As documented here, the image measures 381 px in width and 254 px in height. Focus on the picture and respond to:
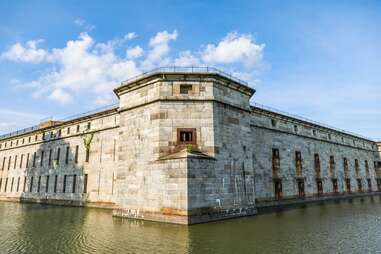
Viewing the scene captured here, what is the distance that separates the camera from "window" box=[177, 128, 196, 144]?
17672 millimetres

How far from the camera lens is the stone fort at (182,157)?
16719mm

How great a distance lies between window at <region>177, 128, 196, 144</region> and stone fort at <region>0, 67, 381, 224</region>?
0.23 feet

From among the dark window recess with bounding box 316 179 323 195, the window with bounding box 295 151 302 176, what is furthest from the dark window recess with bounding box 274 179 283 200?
the dark window recess with bounding box 316 179 323 195

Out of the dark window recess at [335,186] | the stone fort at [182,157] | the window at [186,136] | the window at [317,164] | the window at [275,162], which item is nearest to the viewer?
the stone fort at [182,157]

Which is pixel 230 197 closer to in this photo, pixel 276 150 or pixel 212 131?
pixel 212 131

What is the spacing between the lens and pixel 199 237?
39.5ft

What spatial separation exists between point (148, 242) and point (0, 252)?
18.7ft

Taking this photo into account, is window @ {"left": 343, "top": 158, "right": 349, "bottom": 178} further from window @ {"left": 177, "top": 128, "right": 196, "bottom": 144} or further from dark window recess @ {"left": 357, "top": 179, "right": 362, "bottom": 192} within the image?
window @ {"left": 177, "top": 128, "right": 196, "bottom": 144}

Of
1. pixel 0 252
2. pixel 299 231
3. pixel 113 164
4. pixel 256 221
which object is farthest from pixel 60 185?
pixel 299 231

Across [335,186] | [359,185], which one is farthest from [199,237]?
[359,185]

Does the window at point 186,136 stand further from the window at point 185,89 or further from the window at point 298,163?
the window at point 298,163

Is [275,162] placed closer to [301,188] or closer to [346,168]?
[301,188]

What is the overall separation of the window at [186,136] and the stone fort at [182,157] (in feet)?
0.23

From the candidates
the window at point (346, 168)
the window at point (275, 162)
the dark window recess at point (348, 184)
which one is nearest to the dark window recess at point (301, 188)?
the window at point (275, 162)
